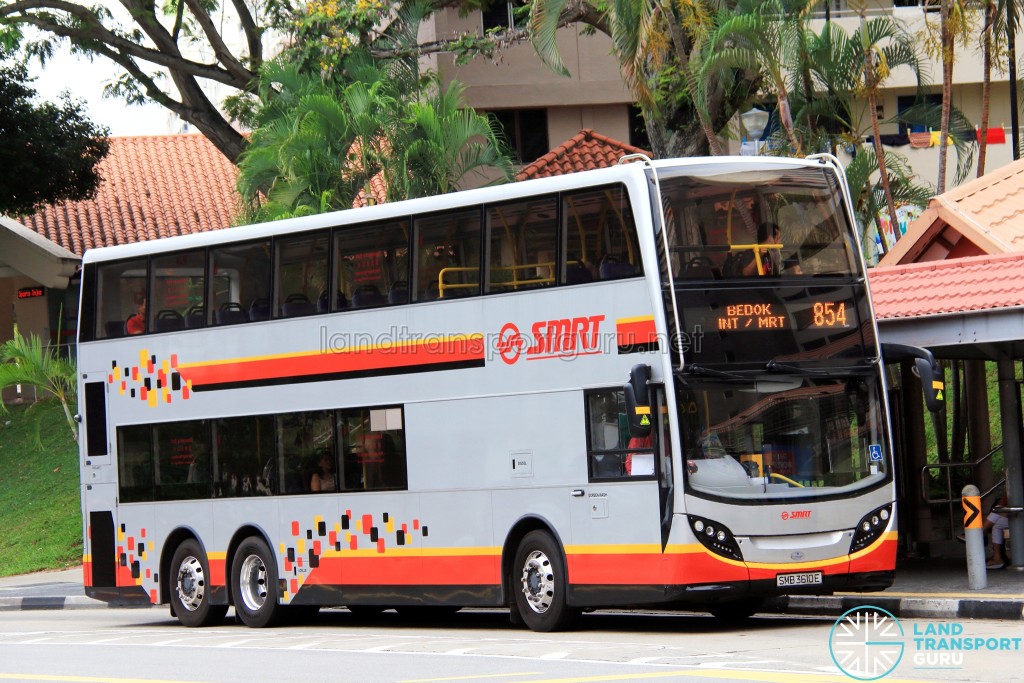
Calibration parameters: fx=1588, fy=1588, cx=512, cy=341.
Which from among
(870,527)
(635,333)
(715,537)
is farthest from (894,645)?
(635,333)

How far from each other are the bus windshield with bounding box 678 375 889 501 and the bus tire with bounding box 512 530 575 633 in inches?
71.9

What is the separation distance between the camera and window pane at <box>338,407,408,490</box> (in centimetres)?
1659

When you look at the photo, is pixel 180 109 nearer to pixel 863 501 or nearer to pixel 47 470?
pixel 47 470

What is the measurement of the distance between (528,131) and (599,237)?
859 inches

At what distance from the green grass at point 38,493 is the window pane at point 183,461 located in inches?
441

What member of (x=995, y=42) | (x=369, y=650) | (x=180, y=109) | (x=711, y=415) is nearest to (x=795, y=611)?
(x=711, y=415)

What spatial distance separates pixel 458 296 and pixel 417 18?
13.2 meters

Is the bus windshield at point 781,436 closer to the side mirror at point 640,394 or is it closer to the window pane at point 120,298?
the side mirror at point 640,394

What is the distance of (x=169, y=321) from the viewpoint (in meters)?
19.0

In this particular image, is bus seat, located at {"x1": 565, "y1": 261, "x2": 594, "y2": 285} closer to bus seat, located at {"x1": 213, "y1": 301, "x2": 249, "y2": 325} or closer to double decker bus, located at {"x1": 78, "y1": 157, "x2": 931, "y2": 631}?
double decker bus, located at {"x1": 78, "y1": 157, "x2": 931, "y2": 631}

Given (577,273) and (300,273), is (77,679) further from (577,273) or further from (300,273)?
(300,273)

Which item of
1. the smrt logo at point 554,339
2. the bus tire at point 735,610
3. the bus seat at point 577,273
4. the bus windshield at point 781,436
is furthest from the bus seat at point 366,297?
the bus tire at point 735,610

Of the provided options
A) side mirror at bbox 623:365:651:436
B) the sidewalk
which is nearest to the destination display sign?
side mirror at bbox 623:365:651:436

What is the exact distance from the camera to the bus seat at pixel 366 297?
1655 cm
